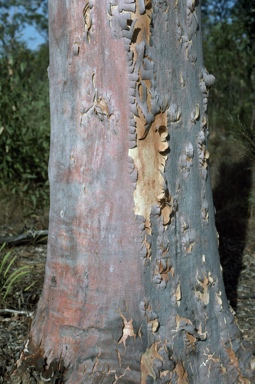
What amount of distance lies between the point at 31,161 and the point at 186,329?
11.2ft

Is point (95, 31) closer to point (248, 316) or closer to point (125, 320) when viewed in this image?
point (125, 320)

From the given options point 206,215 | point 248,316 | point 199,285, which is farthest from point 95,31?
point 248,316

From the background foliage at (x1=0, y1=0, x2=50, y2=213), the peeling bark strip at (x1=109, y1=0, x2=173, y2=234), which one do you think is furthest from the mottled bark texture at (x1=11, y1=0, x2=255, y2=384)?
the background foliage at (x1=0, y1=0, x2=50, y2=213)

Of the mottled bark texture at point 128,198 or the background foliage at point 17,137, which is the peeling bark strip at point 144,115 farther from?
the background foliage at point 17,137

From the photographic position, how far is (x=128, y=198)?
211cm

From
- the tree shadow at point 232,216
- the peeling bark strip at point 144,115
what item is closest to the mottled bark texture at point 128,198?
the peeling bark strip at point 144,115

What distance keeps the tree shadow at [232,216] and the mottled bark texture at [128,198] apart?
1194 mm

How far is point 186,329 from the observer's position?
7.41ft

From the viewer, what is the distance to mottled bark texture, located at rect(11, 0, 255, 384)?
208 centimetres

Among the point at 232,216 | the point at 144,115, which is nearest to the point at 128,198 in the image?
the point at 144,115

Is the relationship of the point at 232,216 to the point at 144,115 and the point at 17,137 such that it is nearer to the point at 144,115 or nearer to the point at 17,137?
the point at 17,137

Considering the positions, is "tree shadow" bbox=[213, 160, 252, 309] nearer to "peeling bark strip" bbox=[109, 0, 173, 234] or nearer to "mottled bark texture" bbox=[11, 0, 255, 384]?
"mottled bark texture" bbox=[11, 0, 255, 384]

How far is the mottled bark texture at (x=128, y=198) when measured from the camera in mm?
2080

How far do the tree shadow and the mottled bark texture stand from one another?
47.0 inches
